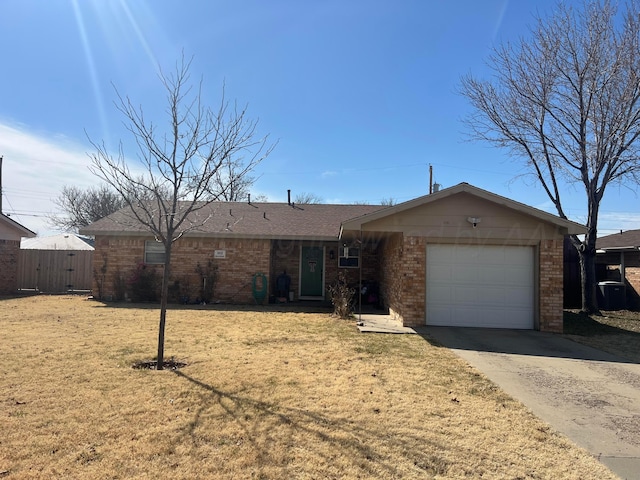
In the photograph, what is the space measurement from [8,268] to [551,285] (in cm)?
1910

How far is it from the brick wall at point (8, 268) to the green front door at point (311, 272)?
1162 centimetres

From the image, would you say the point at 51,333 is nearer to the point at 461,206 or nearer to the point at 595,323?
the point at 461,206

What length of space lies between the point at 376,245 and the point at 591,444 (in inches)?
452

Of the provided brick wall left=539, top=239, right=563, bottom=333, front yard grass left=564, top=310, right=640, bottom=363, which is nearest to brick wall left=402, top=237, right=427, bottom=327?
brick wall left=539, top=239, right=563, bottom=333

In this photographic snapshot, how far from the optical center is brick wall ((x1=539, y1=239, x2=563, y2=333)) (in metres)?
9.45

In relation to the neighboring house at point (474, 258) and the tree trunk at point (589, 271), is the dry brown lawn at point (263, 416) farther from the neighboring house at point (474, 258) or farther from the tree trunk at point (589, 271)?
the tree trunk at point (589, 271)

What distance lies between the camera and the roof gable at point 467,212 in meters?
9.19

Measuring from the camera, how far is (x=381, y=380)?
537cm

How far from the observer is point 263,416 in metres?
4.05

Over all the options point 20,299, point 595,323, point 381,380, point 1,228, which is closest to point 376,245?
point 595,323

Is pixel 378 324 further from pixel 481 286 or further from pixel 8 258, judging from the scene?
pixel 8 258

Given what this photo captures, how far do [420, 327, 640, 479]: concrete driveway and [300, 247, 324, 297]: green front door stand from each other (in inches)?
258

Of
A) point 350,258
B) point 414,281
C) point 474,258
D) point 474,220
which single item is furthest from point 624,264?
point 414,281

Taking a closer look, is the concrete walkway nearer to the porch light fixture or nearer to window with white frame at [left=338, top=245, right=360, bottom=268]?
the porch light fixture
